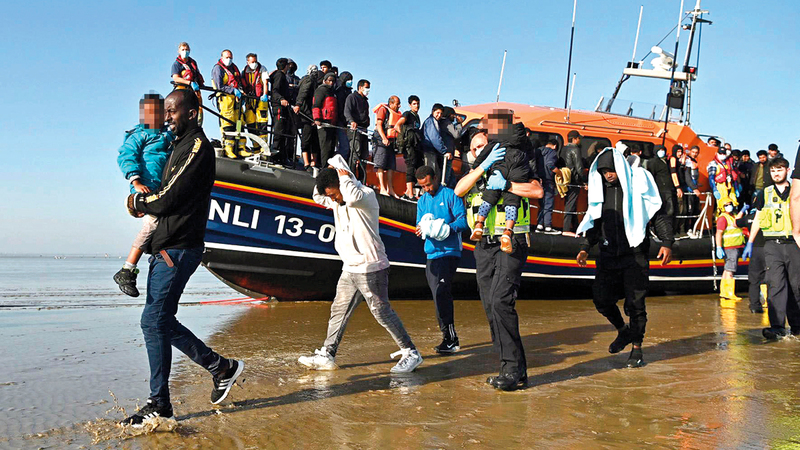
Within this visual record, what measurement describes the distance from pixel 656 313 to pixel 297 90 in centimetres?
537

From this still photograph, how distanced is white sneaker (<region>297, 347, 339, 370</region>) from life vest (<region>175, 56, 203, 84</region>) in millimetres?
4701

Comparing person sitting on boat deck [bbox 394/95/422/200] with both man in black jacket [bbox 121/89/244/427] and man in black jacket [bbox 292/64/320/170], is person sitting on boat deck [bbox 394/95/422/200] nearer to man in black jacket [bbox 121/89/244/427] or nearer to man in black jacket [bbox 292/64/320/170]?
man in black jacket [bbox 292/64/320/170]

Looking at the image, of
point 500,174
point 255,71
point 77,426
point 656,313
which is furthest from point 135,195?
point 656,313

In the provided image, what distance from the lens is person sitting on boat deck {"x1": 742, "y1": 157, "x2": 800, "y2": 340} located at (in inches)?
233

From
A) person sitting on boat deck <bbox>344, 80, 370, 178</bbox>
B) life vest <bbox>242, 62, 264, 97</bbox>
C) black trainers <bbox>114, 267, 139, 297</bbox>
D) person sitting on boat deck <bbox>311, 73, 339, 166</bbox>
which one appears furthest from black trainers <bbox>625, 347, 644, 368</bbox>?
life vest <bbox>242, 62, 264, 97</bbox>

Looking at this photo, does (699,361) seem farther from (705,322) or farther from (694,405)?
(705,322)

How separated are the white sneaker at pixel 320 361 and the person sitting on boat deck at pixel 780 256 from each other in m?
3.94

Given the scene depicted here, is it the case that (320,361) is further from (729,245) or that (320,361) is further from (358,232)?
(729,245)

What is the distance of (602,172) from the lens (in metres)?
5.04

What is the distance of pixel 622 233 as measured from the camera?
4898mm

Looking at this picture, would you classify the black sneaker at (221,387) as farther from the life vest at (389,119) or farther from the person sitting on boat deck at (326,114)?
the life vest at (389,119)

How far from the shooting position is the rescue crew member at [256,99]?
8.15 metres

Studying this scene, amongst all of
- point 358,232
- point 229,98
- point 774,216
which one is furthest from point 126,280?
point 774,216

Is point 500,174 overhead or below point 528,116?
below
